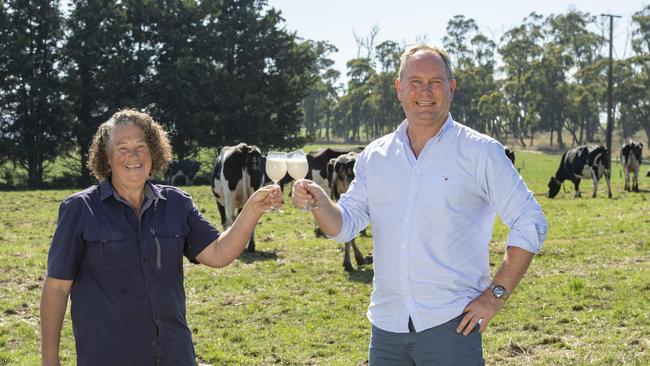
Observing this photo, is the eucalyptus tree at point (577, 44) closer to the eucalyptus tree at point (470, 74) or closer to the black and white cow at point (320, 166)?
the eucalyptus tree at point (470, 74)

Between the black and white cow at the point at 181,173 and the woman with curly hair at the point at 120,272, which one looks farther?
the black and white cow at the point at 181,173

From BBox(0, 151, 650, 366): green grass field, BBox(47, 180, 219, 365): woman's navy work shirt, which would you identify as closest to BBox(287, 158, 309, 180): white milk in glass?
BBox(47, 180, 219, 365): woman's navy work shirt

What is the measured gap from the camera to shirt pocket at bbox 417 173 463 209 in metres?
3.37

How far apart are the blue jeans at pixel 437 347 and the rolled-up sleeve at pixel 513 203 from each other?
0.47m

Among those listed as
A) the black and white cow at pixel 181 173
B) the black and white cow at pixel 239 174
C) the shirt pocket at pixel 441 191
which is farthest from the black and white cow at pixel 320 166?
the black and white cow at pixel 181 173

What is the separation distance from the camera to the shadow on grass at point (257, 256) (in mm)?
12423

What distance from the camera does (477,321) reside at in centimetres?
325

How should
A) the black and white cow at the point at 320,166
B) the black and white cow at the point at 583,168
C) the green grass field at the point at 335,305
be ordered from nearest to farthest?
the green grass field at the point at 335,305 → the black and white cow at the point at 320,166 → the black and white cow at the point at 583,168

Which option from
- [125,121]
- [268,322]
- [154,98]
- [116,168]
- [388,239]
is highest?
[154,98]

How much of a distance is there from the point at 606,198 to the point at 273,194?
74.4 ft

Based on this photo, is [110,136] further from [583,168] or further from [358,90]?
[358,90]

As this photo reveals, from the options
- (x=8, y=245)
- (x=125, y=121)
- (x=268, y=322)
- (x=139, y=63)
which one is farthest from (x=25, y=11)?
(x=125, y=121)

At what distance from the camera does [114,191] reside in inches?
137

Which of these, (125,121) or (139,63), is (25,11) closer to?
(139,63)
